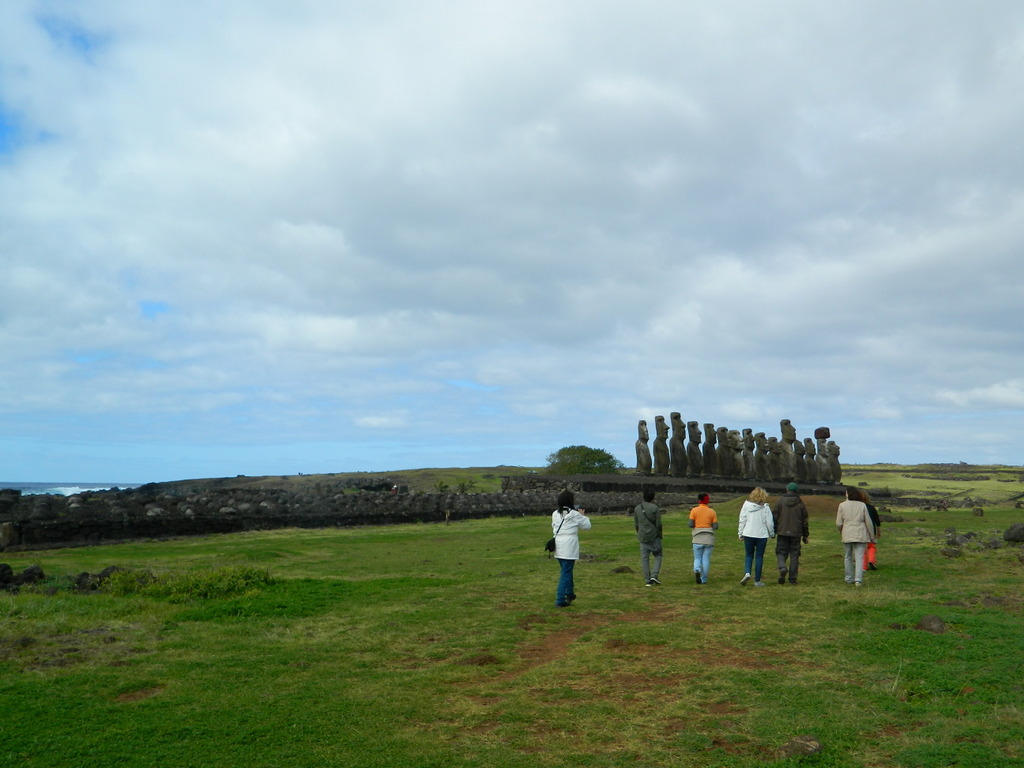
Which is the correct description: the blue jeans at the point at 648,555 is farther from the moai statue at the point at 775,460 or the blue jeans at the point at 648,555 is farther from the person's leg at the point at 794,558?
the moai statue at the point at 775,460

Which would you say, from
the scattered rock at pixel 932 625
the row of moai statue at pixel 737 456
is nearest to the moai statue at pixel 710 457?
the row of moai statue at pixel 737 456

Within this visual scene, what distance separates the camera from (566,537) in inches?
440

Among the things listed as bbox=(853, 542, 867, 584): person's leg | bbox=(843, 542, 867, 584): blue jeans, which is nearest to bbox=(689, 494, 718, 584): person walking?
bbox=(843, 542, 867, 584): blue jeans

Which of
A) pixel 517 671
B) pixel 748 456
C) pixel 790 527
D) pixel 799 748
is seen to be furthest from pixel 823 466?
pixel 799 748

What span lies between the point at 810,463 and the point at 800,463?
2.13 feet

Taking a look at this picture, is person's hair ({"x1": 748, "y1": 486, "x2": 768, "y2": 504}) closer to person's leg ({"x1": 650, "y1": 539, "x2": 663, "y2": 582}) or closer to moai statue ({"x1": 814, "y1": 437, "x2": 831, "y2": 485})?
person's leg ({"x1": 650, "y1": 539, "x2": 663, "y2": 582})

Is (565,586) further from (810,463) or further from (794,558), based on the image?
(810,463)

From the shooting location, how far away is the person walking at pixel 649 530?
42.1ft

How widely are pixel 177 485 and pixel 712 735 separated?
92.2 m

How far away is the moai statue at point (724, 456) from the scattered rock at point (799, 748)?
135ft

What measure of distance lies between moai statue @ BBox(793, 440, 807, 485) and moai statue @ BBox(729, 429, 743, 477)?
11.1ft

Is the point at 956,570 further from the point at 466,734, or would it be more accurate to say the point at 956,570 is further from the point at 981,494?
the point at 981,494

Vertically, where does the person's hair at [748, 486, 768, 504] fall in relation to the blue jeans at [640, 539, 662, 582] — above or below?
above

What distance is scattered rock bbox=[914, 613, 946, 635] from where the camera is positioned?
29.6 feet
